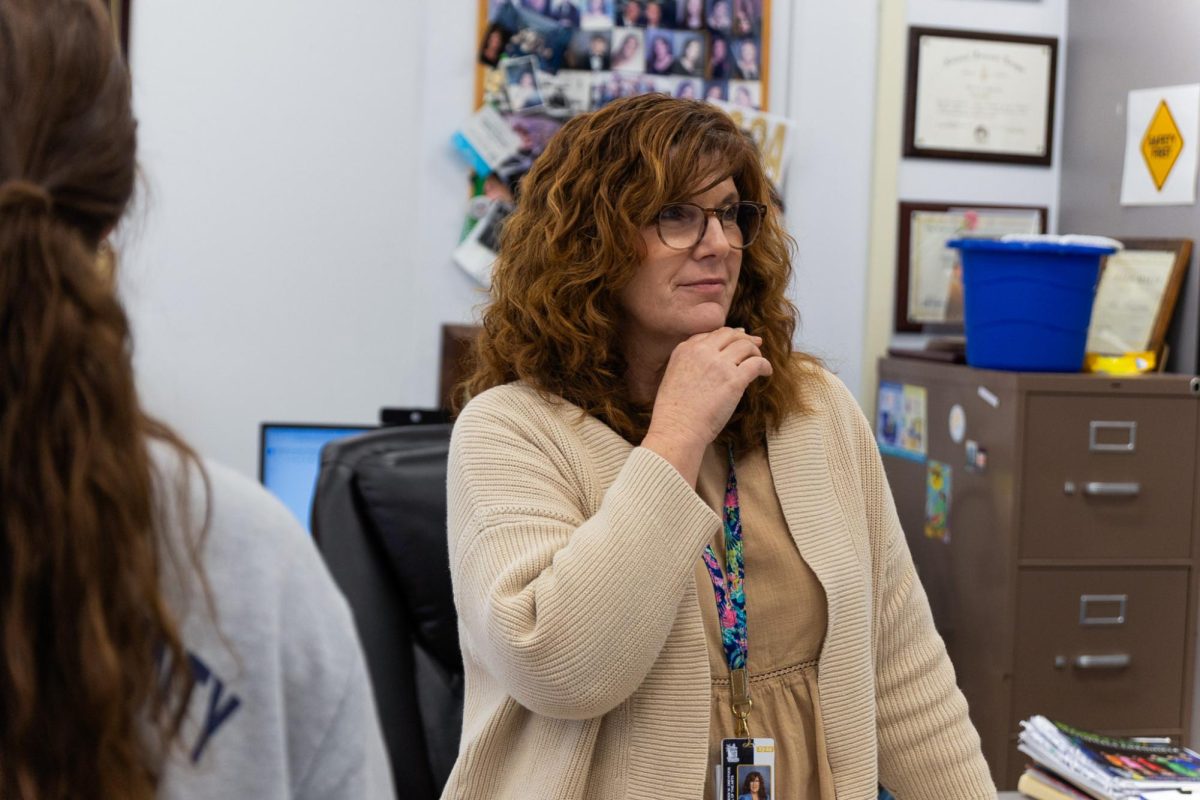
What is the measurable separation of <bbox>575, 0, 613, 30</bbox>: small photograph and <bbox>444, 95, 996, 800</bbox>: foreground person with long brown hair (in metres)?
1.64

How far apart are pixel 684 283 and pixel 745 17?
1875mm

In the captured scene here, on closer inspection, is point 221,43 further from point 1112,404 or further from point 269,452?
point 1112,404

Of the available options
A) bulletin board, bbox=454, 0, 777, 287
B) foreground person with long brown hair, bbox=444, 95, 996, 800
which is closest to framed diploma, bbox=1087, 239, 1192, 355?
bulletin board, bbox=454, 0, 777, 287

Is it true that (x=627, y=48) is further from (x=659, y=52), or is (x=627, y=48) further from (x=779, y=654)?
(x=779, y=654)

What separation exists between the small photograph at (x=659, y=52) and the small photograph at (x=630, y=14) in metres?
0.03

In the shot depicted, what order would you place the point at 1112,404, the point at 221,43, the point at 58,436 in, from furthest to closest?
the point at 221,43 < the point at 1112,404 < the point at 58,436

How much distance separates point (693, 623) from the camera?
Answer: 54.6 inches

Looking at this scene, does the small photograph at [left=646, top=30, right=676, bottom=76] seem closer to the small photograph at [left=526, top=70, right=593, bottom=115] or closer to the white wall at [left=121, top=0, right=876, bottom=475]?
the small photograph at [left=526, top=70, right=593, bottom=115]

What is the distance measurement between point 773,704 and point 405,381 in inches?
73.6

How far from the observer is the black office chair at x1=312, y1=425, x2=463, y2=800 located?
1.63m

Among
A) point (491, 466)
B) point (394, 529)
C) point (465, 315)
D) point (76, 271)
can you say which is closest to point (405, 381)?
point (465, 315)

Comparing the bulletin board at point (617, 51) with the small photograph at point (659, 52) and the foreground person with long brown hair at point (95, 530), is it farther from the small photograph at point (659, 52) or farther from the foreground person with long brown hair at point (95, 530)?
the foreground person with long brown hair at point (95, 530)

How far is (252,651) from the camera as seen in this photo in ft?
2.29

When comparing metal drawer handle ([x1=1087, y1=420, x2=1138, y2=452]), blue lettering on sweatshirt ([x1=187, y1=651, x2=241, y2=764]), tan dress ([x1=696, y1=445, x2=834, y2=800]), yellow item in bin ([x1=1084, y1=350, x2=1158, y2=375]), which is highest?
yellow item in bin ([x1=1084, y1=350, x2=1158, y2=375])
